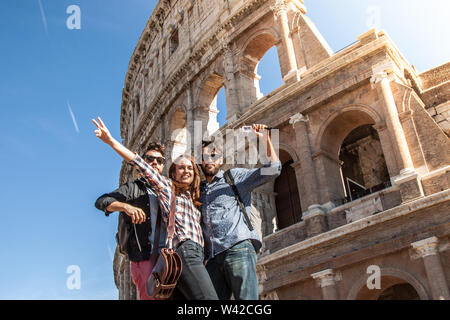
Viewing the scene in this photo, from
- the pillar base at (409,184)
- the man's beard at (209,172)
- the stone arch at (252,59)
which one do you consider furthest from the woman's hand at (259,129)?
the stone arch at (252,59)

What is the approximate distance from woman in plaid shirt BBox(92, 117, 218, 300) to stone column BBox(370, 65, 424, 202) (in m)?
7.29

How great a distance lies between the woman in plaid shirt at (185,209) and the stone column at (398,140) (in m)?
7.29

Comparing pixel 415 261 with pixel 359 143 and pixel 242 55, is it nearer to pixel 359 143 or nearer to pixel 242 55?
pixel 359 143

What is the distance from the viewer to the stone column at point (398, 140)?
9438 millimetres

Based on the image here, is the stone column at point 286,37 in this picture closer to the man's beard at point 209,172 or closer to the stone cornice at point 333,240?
the stone cornice at point 333,240

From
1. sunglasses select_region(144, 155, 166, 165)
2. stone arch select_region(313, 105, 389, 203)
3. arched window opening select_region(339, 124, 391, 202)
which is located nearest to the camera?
sunglasses select_region(144, 155, 166, 165)

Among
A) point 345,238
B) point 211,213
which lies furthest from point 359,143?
point 211,213

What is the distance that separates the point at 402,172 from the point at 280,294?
13.6 feet

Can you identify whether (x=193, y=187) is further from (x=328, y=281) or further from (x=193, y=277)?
(x=328, y=281)

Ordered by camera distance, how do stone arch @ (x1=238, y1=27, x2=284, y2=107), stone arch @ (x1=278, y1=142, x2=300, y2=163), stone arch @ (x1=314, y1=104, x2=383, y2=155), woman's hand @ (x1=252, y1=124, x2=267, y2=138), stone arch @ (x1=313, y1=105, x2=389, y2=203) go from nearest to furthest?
woman's hand @ (x1=252, y1=124, x2=267, y2=138) < stone arch @ (x1=313, y1=105, x2=389, y2=203) < stone arch @ (x1=314, y1=104, x2=383, y2=155) < stone arch @ (x1=278, y1=142, x2=300, y2=163) < stone arch @ (x1=238, y1=27, x2=284, y2=107)

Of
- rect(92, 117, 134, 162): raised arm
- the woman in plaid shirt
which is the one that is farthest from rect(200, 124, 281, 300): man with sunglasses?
rect(92, 117, 134, 162): raised arm

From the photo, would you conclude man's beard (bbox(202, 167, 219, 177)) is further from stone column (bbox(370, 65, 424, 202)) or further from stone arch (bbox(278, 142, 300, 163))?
stone arch (bbox(278, 142, 300, 163))

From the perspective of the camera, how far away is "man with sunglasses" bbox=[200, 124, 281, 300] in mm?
3049

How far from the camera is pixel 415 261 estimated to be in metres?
9.05
